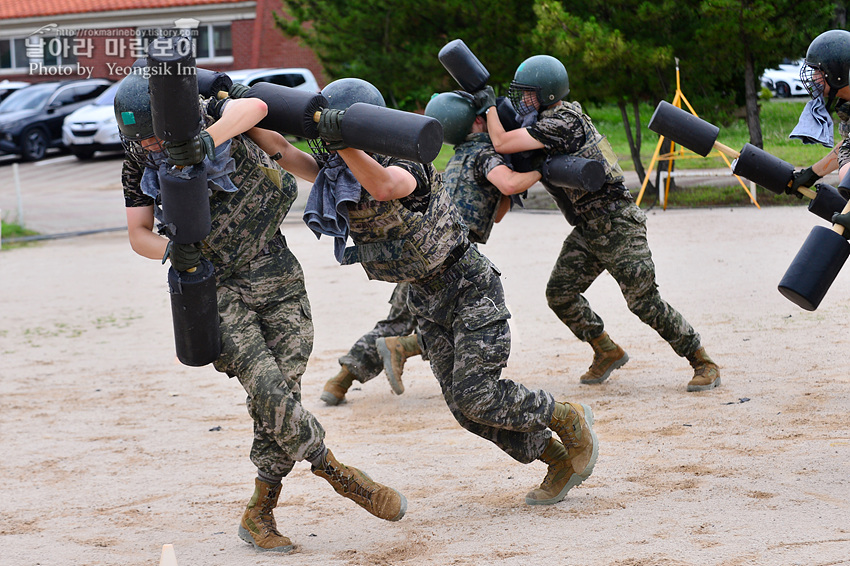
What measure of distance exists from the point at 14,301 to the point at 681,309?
21.4 ft

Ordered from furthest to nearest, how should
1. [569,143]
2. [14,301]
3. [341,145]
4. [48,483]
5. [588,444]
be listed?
1. [14,301]
2. [569,143]
3. [48,483]
4. [588,444]
5. [341,145]

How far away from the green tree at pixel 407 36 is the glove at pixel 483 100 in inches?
428

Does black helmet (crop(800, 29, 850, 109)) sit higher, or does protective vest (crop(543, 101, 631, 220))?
black helmet (crop(800, 29, 850, 109))

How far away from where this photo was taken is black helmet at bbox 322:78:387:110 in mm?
3885

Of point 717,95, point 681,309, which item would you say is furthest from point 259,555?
point 717,95

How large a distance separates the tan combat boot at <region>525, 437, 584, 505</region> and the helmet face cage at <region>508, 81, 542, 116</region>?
7.14 ft

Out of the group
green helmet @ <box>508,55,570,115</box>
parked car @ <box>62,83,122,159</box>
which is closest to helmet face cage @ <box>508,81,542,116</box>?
green helmet @ <box>508,55,570,115</box>

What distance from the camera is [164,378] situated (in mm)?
7285

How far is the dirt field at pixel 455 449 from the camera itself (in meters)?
3.96

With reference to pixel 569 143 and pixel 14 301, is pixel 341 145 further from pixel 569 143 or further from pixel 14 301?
pixel 14 301

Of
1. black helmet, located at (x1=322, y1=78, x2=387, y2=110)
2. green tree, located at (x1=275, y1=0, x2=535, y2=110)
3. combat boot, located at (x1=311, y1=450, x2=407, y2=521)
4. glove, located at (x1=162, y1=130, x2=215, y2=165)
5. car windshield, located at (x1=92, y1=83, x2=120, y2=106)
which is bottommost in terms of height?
car windshield, located at (x1=92, y1=83, x2=120, y2=106)

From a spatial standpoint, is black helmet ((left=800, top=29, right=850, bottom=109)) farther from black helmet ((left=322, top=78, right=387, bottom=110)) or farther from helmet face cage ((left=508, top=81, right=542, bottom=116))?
black helmet ((left=322, top=78, right=387, bottom=110))

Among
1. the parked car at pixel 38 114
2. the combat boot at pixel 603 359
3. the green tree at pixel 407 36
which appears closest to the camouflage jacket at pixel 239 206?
the combat boot at pixel 603 359

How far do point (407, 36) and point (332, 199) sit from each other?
51.5 ft
